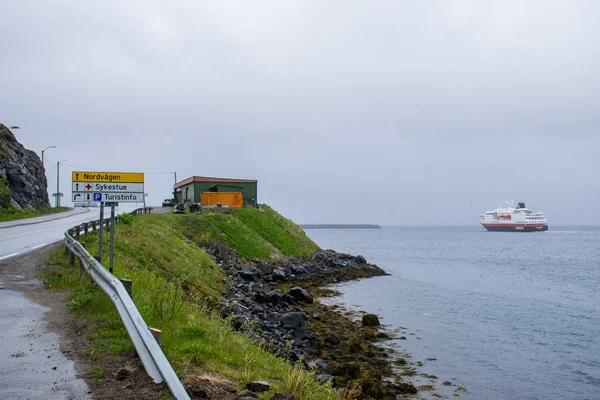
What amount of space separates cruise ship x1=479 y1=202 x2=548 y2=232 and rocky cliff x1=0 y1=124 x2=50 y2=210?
164068 mm

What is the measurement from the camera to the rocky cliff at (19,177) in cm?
4969

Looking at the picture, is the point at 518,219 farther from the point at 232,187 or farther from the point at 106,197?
the point at 106,197

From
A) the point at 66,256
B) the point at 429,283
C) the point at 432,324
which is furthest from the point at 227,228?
the point at 66,256

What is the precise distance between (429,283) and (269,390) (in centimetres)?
3660

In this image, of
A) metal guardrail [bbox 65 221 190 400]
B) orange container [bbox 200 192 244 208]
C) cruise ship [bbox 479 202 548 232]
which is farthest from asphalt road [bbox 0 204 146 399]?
cruise ship [bbox 479 202 548 232]

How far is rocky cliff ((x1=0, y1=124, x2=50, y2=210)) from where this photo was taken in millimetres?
49688

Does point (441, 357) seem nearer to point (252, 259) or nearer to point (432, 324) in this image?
point (432, 324)

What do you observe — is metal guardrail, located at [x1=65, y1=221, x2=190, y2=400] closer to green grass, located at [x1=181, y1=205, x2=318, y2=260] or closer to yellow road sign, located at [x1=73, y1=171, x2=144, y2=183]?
yellow road sign, located at [x1=73, y1=171, x2=144, y2=183]

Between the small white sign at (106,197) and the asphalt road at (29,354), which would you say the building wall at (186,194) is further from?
the small white sign at (106,197)

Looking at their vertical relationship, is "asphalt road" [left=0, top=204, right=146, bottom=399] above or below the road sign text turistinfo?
below

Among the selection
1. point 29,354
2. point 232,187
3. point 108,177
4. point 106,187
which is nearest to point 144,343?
point 29,354

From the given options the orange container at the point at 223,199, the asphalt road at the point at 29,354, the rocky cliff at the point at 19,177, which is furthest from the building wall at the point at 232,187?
the asphalt road at the point at 29,354

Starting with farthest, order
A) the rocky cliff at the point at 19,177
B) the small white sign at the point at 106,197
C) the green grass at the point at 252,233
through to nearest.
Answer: the rocky cliff at the point at 19,177 < the green grass at the point at 252,233 < the small white sign at the point at 106,197

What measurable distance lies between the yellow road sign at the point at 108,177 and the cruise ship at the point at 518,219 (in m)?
192
